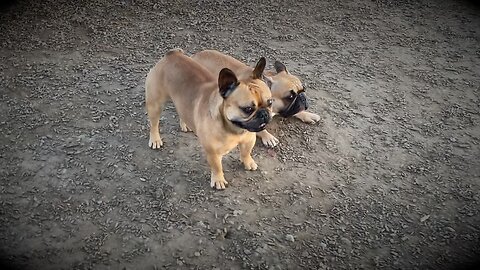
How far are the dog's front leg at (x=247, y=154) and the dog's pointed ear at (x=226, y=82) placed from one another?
606 mm

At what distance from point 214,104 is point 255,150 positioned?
42.2 inches

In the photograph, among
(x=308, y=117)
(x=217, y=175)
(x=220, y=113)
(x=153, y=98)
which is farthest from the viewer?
(x=308, y=117)

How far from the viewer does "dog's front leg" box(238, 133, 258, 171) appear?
159 inches

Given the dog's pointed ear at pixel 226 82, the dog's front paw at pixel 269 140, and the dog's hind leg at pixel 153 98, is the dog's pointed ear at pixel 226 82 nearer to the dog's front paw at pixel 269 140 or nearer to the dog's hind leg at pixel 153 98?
the dog's hind leg at pixel 153 98

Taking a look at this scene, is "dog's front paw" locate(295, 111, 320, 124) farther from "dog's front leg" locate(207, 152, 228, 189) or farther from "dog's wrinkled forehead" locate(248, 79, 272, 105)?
"dog's wrinkled forehead" locate(248, 79, 272, 105)

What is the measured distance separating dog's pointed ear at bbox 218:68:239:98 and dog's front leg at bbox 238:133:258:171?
0.61 m

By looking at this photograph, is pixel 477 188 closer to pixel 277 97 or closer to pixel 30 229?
pixel 277 97

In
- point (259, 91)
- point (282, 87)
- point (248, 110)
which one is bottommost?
point (282, 87)

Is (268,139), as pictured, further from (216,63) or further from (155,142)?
(155,142)

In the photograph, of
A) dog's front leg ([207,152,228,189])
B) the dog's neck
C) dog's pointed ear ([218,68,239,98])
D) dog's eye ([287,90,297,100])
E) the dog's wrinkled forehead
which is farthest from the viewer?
dog's eye ([287,90,297,100])

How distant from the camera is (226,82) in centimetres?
347

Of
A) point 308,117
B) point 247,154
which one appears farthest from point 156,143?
point 308,117

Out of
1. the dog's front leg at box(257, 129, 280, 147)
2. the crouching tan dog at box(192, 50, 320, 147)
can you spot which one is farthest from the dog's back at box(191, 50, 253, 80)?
the dog's front leg at box(257, 129, 280, 147)

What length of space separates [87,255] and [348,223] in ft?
6.73
